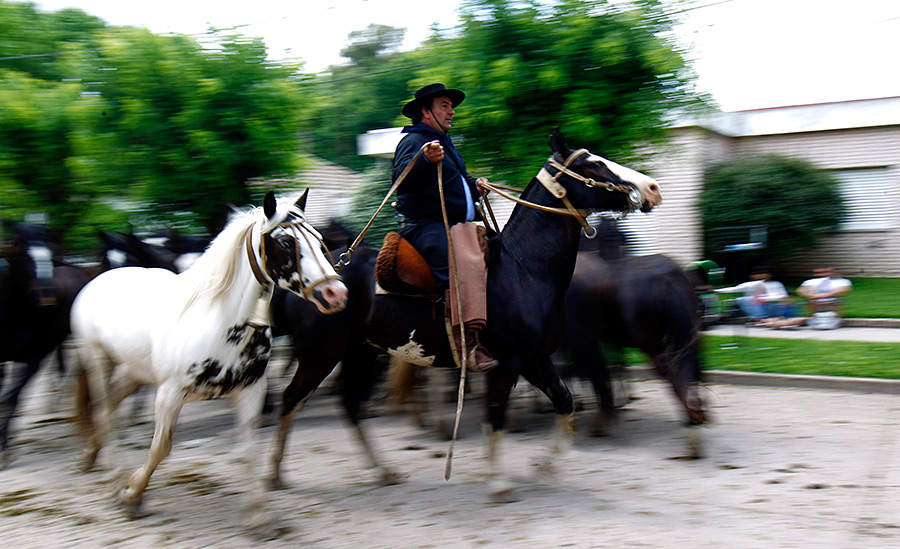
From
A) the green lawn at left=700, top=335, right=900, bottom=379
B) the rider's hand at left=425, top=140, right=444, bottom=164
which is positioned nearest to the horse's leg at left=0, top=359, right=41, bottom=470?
the rider's hand at left=425, top=140, right=444, bottom=164

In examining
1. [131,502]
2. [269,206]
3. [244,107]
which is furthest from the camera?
[244,107]

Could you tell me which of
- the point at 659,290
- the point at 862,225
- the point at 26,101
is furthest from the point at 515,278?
the point at 862,225

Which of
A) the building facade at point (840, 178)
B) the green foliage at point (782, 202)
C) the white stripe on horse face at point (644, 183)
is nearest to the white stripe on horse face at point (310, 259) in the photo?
the white stripe on horse face at point (644, 183)

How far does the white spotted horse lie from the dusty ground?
46 centimetres

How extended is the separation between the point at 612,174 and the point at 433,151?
1299 mm

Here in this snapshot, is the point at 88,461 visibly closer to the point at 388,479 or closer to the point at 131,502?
the point at 131,502

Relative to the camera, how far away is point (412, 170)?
17.5 ft

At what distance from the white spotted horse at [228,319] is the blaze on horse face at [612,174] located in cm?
196

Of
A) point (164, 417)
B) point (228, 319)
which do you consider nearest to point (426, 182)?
point (228, 319)

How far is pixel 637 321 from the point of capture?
20.9 feet

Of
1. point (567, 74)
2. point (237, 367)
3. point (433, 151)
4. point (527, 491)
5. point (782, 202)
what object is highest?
point (567, 74)

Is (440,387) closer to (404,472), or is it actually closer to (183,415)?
(404,472)

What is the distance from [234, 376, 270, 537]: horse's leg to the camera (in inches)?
184

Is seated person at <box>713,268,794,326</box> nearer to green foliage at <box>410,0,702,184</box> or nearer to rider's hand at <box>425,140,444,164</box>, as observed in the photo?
green foliage at <box>410,0,702,184</box>
